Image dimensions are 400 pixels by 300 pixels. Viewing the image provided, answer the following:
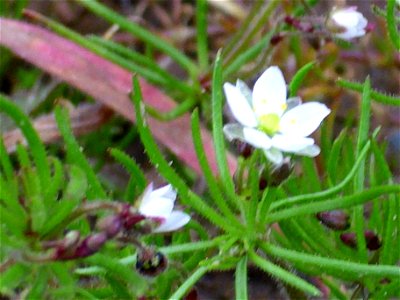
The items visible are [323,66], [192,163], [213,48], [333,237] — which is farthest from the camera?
[213,48]

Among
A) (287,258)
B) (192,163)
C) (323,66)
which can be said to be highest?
(323,66)

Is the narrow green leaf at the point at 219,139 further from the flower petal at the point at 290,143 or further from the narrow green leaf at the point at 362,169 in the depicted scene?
the narrow green leaf at the point at 362,169

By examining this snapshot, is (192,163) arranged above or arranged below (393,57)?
below

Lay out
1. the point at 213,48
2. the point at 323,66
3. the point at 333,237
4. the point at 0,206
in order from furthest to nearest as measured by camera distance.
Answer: the point at 213,48, the point at 323,66, the point at 333,237, the point at 0,206

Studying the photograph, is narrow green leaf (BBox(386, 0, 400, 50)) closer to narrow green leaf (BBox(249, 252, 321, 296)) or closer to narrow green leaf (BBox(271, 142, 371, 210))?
narrow green leaf (BBox(271, 142, 371, 210))

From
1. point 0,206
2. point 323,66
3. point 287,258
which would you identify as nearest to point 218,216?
point 287,258

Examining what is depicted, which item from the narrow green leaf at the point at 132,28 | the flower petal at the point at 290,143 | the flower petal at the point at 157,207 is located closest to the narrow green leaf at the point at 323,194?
the flower petal at the point at 290,143

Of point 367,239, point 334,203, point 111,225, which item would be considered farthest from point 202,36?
point 111,225

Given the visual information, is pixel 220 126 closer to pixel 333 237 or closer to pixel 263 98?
pixel 263 98
